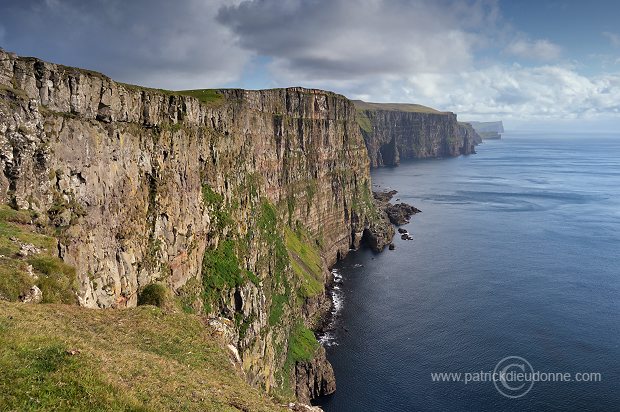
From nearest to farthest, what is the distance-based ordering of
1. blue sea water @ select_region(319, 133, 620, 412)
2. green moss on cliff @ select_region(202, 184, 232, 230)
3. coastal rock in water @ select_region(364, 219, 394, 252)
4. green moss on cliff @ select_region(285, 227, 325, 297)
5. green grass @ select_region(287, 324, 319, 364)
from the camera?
green moss on cliff @ select_region(202, 184, 232, 230), blue sea water @ select_region(319, 133, 620, 412), green grass @ select_region(287, 324, 319, 364), green moss on cliff @ select_region(285, 227, 325, 297), coastal rock in water @ select_region(364, 219, 394, 252)

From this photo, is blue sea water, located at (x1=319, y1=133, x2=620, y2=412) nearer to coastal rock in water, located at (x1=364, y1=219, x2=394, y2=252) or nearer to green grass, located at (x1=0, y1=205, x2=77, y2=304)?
coastal rock in water, located at (x1=364, y1=219, x2=394, y2=252)

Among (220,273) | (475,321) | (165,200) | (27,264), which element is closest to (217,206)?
(220,273)

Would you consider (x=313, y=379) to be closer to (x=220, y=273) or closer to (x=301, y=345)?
(x=301, y=345)

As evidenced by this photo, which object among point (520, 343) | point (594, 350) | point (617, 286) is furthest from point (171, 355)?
point (617, 286)

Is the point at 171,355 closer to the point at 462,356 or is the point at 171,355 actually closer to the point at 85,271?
the point at 85,271

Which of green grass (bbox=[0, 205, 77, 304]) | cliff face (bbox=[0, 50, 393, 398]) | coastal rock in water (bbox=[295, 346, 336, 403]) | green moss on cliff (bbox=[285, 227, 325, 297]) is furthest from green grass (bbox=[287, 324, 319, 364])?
green grass (bbox=[0, 205, 77, 304])

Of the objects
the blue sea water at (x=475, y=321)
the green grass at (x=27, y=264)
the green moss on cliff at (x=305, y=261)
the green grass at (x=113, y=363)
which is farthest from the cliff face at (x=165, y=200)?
the blue sea water at (x=475, y=321)
